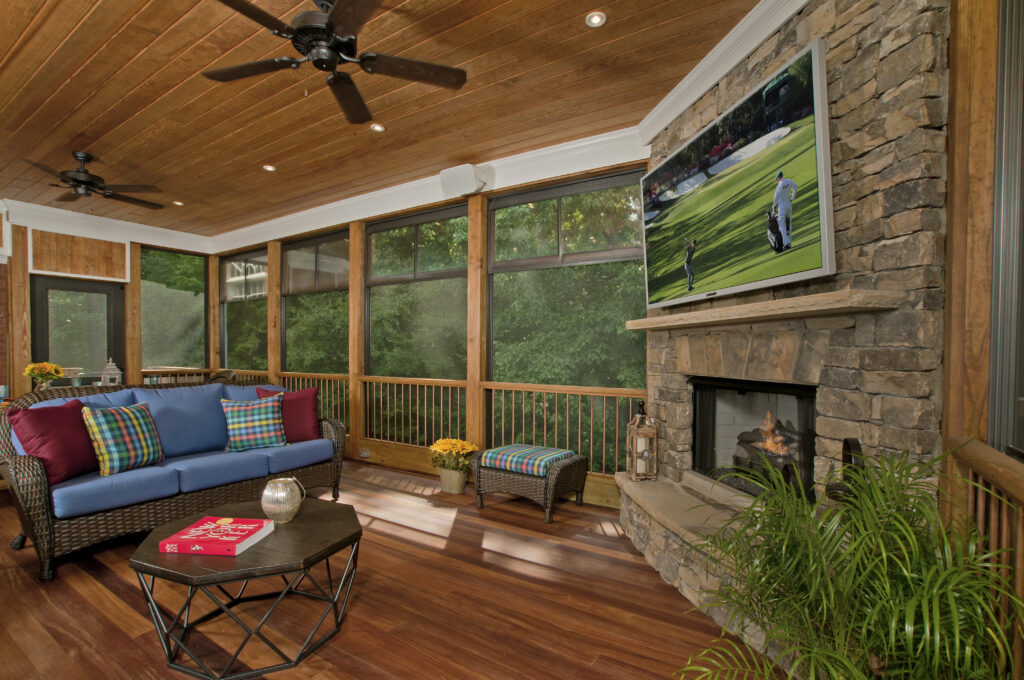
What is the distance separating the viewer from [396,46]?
8.77 feet

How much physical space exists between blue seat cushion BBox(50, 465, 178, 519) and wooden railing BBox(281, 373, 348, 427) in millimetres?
2546

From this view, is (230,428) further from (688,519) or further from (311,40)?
(688,519)

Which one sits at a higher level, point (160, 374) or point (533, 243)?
point (533, 243)

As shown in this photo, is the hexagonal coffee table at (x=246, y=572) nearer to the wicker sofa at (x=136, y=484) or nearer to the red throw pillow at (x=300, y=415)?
the wicker sofa at (x=136, y=484)

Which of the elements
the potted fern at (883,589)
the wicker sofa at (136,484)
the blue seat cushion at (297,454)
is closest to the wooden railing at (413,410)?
the wicker sofa at (136,484)

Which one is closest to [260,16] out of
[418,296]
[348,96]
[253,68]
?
[253,68]

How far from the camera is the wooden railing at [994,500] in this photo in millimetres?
1126

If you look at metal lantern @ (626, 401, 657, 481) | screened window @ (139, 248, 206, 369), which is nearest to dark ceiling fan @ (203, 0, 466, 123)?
metal lantern @ (626, 401, 657, 481)

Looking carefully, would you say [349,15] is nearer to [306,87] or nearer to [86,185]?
[306,87]

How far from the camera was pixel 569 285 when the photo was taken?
4.49 m

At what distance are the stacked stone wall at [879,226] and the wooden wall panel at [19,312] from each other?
707cm

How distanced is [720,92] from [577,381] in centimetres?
246

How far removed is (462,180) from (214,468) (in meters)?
2.90

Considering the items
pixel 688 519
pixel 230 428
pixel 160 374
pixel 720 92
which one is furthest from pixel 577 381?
pixel 160 374
